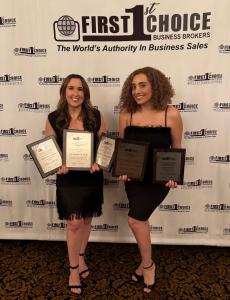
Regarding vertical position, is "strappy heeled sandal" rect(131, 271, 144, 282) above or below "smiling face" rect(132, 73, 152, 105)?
below

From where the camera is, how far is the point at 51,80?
2.76m

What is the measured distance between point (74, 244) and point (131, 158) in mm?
751

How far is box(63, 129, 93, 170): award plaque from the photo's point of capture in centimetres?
227

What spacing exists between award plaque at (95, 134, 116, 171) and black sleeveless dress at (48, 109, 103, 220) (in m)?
0.07

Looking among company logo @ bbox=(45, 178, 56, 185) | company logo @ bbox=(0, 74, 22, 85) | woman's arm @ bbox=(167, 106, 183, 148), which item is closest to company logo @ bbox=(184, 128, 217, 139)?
woman's arm @ bbox=(167, 106, 183, 148)

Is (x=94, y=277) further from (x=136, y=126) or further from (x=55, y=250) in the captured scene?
(x=136, y=126)

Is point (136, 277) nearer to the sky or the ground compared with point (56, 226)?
nearer to the ground

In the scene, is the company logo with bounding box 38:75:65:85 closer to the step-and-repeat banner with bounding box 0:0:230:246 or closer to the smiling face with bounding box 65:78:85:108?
the step-and-repeat banner with bounding box 0:0:230:246

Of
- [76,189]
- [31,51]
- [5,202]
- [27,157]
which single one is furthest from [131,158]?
[5,202]

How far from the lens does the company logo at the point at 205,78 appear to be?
2646 millimetres

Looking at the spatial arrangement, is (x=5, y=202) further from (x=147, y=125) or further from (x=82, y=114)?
(x=147, y=125)

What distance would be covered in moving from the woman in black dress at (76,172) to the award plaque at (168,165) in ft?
1.32

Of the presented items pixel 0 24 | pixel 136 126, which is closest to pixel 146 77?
pixel 136 126

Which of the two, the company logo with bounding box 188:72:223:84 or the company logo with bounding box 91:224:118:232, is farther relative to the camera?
the company logo with bounding box 91:224:118:232
